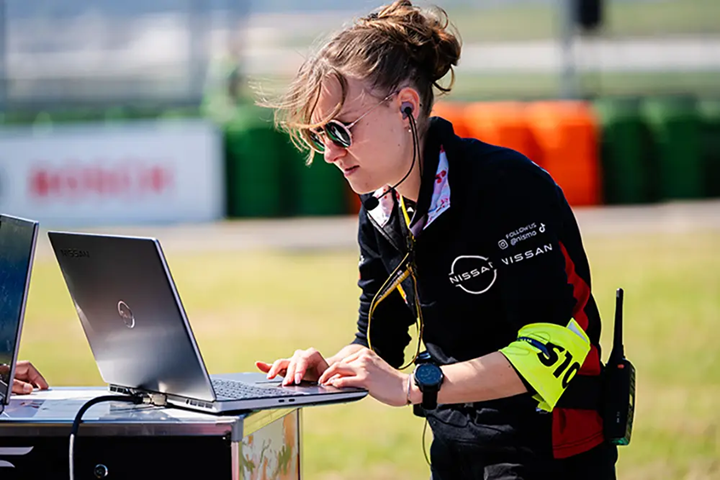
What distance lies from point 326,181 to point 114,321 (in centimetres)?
1314

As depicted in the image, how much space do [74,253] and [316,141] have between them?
663 millimetres

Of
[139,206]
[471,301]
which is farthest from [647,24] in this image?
[471,301]

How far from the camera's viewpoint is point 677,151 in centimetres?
1589

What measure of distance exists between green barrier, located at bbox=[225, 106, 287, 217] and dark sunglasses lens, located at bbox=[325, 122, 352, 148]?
13123mm

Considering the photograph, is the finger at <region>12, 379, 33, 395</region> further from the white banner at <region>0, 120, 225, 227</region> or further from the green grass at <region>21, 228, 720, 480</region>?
the white banner at <region>0, 120, 225, 227</region>

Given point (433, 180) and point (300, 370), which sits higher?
point (433, 180)

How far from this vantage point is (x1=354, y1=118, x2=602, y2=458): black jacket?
260 centimetres

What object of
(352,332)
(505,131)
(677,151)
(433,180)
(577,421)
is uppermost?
(505,131)

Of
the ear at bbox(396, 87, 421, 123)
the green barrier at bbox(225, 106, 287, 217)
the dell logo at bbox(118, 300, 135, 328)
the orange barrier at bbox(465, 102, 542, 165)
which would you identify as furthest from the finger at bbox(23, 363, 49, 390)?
the green barrier at bbox(225, 106, 287, 217)

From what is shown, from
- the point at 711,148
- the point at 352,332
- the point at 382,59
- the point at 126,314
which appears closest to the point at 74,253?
the point at 126,314

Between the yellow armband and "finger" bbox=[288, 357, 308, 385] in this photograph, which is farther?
"finger" bbox=[288, 357, 308, 385]

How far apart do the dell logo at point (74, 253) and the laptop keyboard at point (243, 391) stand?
44 cm

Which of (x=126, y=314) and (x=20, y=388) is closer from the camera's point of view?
(x=126, y=314)

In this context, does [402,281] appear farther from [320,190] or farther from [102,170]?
[102,170]
